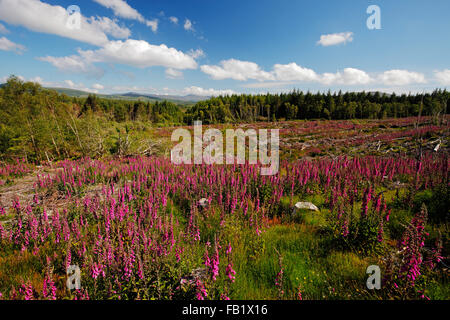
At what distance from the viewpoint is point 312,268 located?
12.4ft

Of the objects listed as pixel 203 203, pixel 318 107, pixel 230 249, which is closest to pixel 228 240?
pixel 230 249

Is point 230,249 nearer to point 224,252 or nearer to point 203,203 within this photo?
point 224,252

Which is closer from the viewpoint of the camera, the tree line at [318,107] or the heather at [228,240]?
the heather at [228,240]

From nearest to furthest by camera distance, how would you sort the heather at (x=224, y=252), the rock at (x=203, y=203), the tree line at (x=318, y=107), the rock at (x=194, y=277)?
the heather at (x=224, y=252) → the rock at (x=194, y=277) → the rock at (x=203, y=203) → the tree line at (x=318, y=107)

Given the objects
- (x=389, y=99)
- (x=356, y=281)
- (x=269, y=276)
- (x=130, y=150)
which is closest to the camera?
(x=356, y=281)

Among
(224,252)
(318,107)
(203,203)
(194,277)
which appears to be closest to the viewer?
(194,277)

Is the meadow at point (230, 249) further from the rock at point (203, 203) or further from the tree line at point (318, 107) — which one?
the tree line at point (318, 107)

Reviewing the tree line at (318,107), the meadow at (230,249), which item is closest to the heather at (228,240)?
the meadow at (230,249)

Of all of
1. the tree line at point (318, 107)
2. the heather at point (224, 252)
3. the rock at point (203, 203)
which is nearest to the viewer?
the heather at point (224, 252)

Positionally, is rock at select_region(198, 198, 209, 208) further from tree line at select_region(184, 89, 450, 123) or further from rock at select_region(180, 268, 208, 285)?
tree line at select_region(184, 89, 450, 123)
